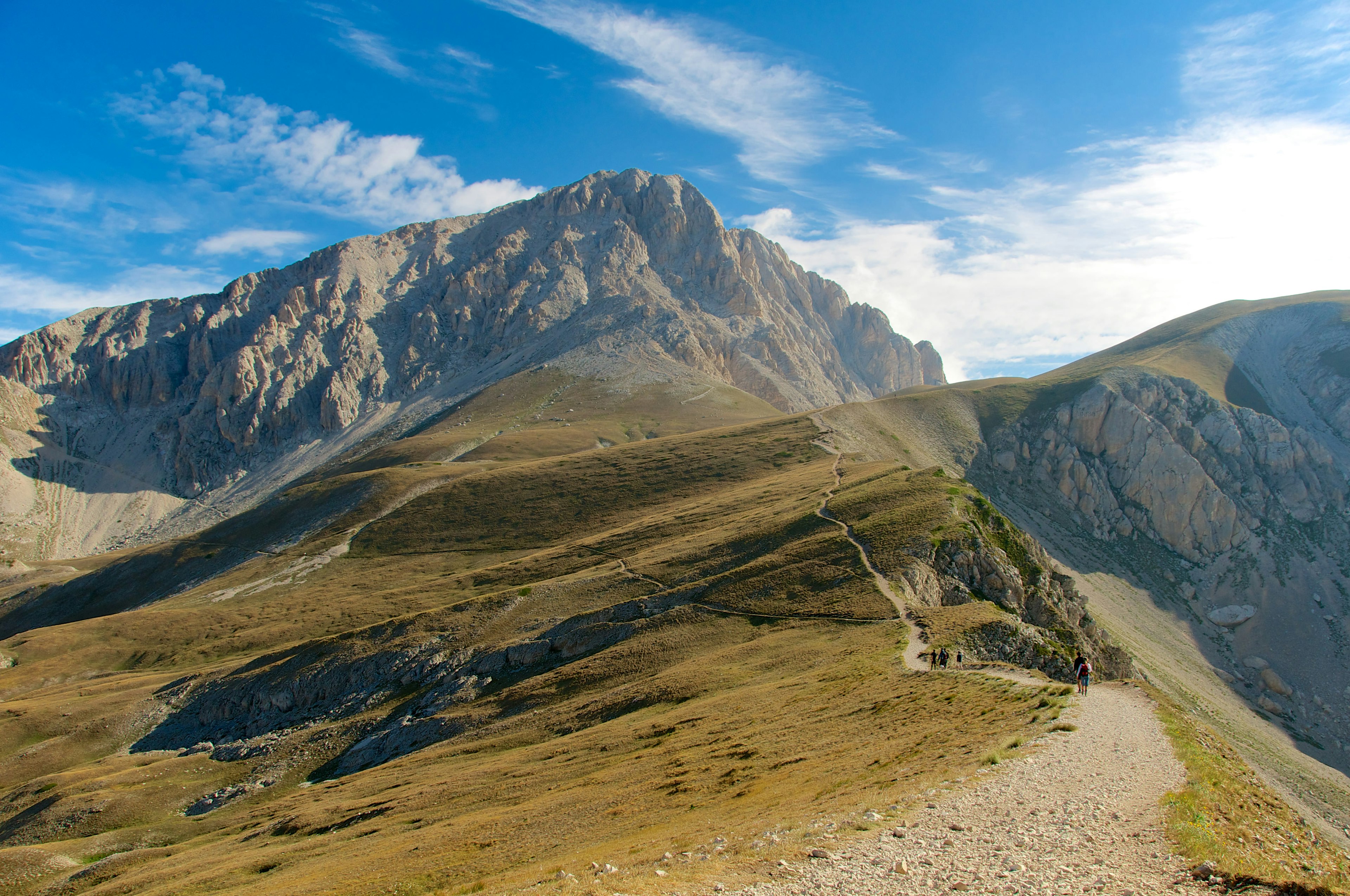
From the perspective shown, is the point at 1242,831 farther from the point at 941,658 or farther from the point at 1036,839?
the point at 941,658

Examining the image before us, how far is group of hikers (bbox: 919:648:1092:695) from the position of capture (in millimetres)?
29750

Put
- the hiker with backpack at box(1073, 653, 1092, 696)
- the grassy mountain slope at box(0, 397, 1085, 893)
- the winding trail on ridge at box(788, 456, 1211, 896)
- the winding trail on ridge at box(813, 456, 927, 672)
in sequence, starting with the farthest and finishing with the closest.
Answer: the winding trail on ridge at box(813, 456, 927, 672), the hiker with backpack at box(1073, 653, 1092, 696), the grassy mountain slope at box(0, 397, 1085, 893), the winding trail on ridge at box(788, 456, 1211, 896)

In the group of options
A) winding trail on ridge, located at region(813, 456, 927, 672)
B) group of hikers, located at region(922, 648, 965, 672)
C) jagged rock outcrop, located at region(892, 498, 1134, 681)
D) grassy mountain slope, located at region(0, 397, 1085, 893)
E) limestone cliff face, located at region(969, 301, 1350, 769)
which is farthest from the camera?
limestone cliff face, located at region(969, 301, 1350, 769)

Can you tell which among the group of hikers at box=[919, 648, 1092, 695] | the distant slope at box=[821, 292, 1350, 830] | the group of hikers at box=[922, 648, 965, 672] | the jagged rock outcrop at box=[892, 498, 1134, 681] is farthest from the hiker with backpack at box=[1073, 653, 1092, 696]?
the distant slope at box=[821, 292, 1350, 830]

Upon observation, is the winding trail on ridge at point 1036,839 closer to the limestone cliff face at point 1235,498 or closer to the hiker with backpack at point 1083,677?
the hiker with backpack at point 1083,677

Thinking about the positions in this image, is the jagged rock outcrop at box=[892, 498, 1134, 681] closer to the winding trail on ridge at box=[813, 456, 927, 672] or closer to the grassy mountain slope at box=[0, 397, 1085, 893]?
the winding trail on ridge at box=[813, 456, 927, 672]

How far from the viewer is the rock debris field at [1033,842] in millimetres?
13281

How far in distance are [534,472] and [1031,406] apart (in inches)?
3981

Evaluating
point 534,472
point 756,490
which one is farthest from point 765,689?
point 534,472

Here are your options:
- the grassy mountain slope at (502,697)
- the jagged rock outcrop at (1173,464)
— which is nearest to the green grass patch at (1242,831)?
the grassy mountain slope at (502,697)

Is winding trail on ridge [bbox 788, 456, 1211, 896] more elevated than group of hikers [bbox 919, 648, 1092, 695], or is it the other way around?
winding trail on ridge [bbox 788, 456, 1211, 896]

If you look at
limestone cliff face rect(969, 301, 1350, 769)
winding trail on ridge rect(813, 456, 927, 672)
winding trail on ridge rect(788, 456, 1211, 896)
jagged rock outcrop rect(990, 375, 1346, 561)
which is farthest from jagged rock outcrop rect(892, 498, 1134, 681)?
jagged rock outcrop rect(990, 375, 1346, 561)

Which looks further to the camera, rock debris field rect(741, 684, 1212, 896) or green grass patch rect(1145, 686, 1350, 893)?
rock debris field rect(741, 684, 1212, 896)

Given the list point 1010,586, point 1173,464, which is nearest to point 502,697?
point 1010,586
